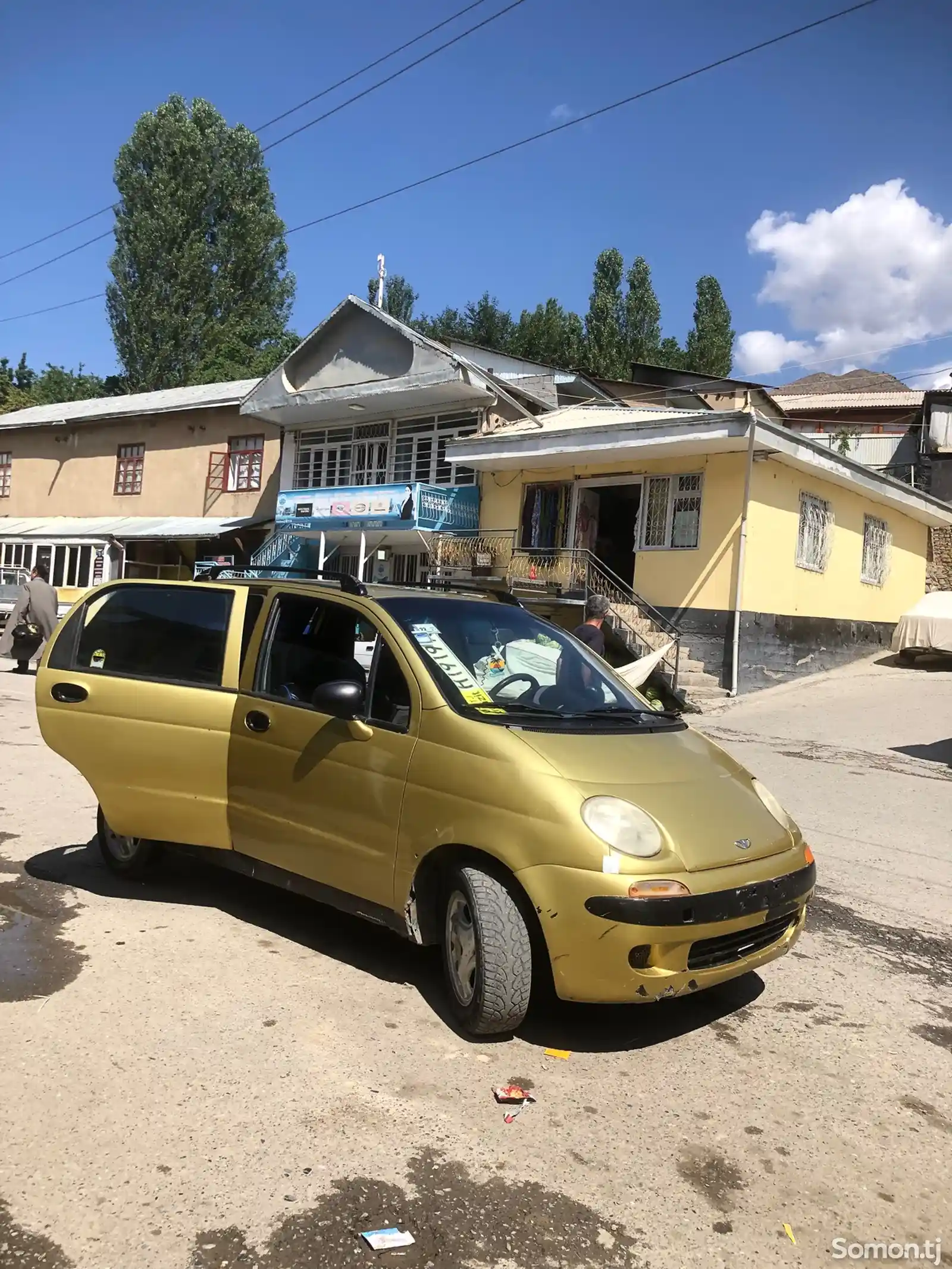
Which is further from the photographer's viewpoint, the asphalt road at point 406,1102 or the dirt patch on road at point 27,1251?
the asphalt road at point 406,1102

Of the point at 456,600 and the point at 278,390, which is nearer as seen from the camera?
the point at 456,600

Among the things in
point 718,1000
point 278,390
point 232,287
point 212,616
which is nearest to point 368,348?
point 278,390

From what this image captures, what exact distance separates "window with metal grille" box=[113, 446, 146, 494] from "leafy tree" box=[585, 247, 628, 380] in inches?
986

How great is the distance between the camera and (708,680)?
15133 millimetres

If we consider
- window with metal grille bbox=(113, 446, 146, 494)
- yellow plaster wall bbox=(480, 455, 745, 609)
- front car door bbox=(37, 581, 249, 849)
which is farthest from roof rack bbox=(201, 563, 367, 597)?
window with metal grille bbox=(113, 446, 146, 494)

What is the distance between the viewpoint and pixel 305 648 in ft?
14.9

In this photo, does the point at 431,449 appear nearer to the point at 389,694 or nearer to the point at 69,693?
the point at 69,693

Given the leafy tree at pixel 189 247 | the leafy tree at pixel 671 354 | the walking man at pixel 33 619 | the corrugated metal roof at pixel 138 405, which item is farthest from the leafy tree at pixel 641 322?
the walking man at pixel 33 619

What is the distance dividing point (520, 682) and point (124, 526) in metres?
25.1

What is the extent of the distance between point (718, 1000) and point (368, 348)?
20.2 meters

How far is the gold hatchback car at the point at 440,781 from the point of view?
122 inches

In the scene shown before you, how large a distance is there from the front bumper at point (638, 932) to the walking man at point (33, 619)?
39.7ft

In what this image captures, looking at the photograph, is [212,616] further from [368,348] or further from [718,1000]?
[368,348]

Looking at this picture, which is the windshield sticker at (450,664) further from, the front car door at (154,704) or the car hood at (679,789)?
the front car door at (154,704)
